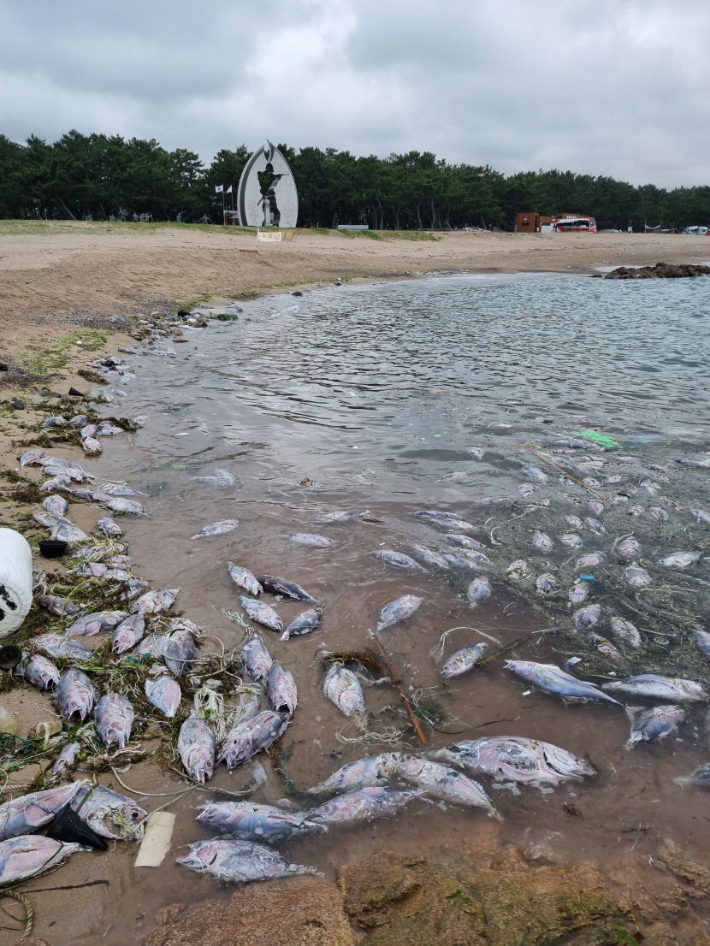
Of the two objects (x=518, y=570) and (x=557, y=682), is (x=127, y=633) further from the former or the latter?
(x=518, y=570)

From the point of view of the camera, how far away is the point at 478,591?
15.2ft

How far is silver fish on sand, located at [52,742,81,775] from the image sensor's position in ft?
9.66

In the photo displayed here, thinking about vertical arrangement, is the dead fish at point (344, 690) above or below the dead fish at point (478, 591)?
below

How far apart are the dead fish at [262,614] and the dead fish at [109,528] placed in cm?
170

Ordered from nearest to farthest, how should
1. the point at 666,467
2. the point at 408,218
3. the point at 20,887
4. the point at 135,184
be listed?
the point at 20,887
the point at 666,467
the point at 135,184
the point at 408,218

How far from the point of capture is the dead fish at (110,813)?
8.71 feet

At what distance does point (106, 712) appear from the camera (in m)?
3.30

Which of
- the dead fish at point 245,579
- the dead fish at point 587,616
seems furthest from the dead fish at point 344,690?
the dead fish at point 587,616

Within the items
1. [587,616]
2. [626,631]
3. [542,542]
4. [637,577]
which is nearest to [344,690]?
[587,616]

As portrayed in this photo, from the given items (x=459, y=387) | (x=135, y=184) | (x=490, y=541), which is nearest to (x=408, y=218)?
(x=135, y=184)

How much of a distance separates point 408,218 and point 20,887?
84.5 m

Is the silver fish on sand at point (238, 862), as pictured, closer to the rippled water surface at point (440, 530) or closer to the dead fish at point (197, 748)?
the rippled water surface at point (440, 530)

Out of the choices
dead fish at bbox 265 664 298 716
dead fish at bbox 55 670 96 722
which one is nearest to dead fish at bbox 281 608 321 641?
dead fish at bbox 265 664 298 716

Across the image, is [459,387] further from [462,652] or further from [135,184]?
[135,184]
